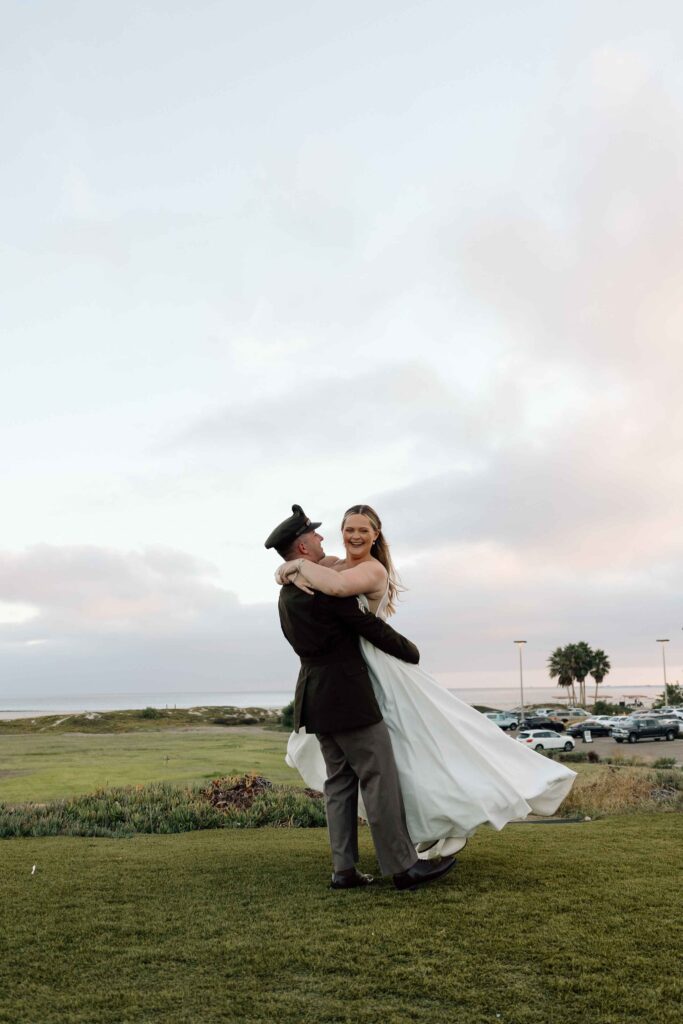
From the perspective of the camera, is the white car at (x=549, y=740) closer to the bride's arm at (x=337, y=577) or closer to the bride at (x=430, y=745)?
the bride at (x=430, y=745)

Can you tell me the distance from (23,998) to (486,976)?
167 centimetres

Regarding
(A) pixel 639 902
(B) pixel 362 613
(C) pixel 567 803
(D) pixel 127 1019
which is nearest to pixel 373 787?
(B) pixel 362 613

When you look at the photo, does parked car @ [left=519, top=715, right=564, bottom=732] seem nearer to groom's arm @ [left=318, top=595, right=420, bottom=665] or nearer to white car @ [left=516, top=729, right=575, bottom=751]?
white car @ [left=516, top=729, right=575, bottom=751]

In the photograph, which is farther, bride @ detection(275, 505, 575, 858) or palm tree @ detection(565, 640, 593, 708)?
palm tree @ detection(565, 640, 593, 708)

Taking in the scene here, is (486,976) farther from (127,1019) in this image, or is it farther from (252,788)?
(252,788)

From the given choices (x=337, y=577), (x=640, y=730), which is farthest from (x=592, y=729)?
(x=337, y=577)

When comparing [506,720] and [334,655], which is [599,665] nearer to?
[506,720]

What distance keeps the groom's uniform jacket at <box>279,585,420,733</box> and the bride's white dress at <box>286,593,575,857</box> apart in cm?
14

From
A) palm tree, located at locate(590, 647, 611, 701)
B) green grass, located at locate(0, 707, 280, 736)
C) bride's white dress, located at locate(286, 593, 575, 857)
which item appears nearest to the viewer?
bride's white dress, located at locate(286, 593, 575, 857)

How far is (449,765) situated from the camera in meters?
4.60

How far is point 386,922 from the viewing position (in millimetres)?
3695

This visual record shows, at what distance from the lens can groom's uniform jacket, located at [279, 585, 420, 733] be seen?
14.9 feet

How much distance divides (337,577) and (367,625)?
1.11 ft

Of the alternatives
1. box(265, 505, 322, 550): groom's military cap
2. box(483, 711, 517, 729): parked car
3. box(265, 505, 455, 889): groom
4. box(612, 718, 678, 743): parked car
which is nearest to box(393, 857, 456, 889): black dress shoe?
box(265, 505, 455, 889): groom
